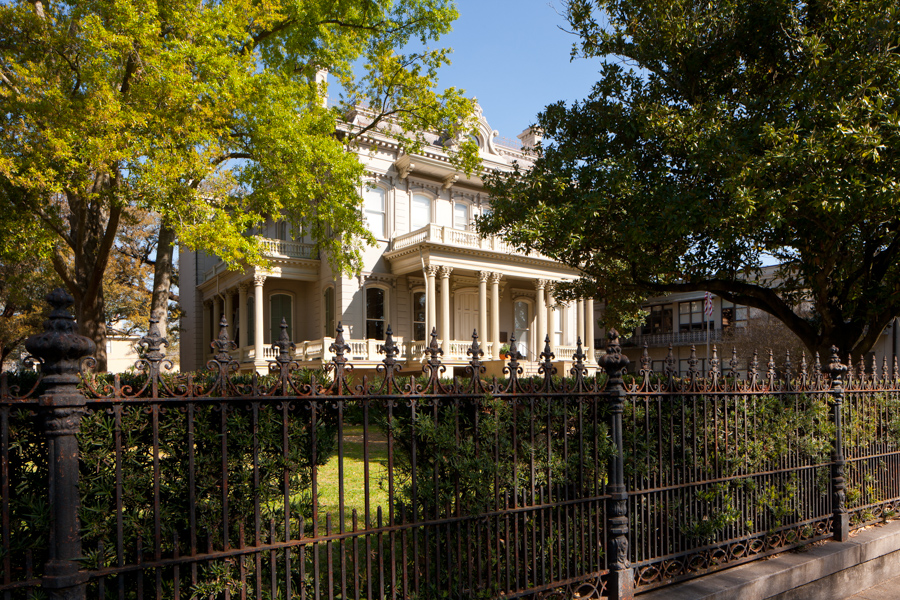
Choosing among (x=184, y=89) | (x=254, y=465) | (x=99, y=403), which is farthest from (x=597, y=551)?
(x=184, y=89)

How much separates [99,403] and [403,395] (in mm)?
1791

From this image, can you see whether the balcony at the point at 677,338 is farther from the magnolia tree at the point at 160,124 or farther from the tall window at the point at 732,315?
the magnolia tree at the point at 160,124

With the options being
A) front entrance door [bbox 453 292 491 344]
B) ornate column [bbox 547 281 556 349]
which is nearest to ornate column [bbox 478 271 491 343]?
front entrance door [bbox 453 292 491 344]

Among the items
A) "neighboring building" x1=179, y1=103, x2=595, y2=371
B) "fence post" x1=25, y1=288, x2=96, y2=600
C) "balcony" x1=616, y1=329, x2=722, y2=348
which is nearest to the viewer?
"fence post" x1=25, y1=288, x2=96, y2=600

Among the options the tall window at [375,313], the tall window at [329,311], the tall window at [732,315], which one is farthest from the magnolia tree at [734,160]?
the tall window at [732,315]

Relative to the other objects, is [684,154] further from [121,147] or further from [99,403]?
[121,147]

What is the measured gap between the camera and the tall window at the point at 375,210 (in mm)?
26484

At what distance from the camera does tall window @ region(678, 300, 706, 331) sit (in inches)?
1853

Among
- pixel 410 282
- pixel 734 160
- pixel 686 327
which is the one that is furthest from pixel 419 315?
pixel 686 327

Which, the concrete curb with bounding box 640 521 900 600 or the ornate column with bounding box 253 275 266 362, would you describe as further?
the ornate column with bounding box 253 275 266 362

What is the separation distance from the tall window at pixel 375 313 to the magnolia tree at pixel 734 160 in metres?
15.6

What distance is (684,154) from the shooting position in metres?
9.20

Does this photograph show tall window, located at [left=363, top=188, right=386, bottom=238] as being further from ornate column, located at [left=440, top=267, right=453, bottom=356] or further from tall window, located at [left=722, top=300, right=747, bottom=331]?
tall window, located at [left=722, top=300, right=747, bottom=331]

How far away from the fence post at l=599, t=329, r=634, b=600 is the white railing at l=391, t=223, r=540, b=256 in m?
18.7
